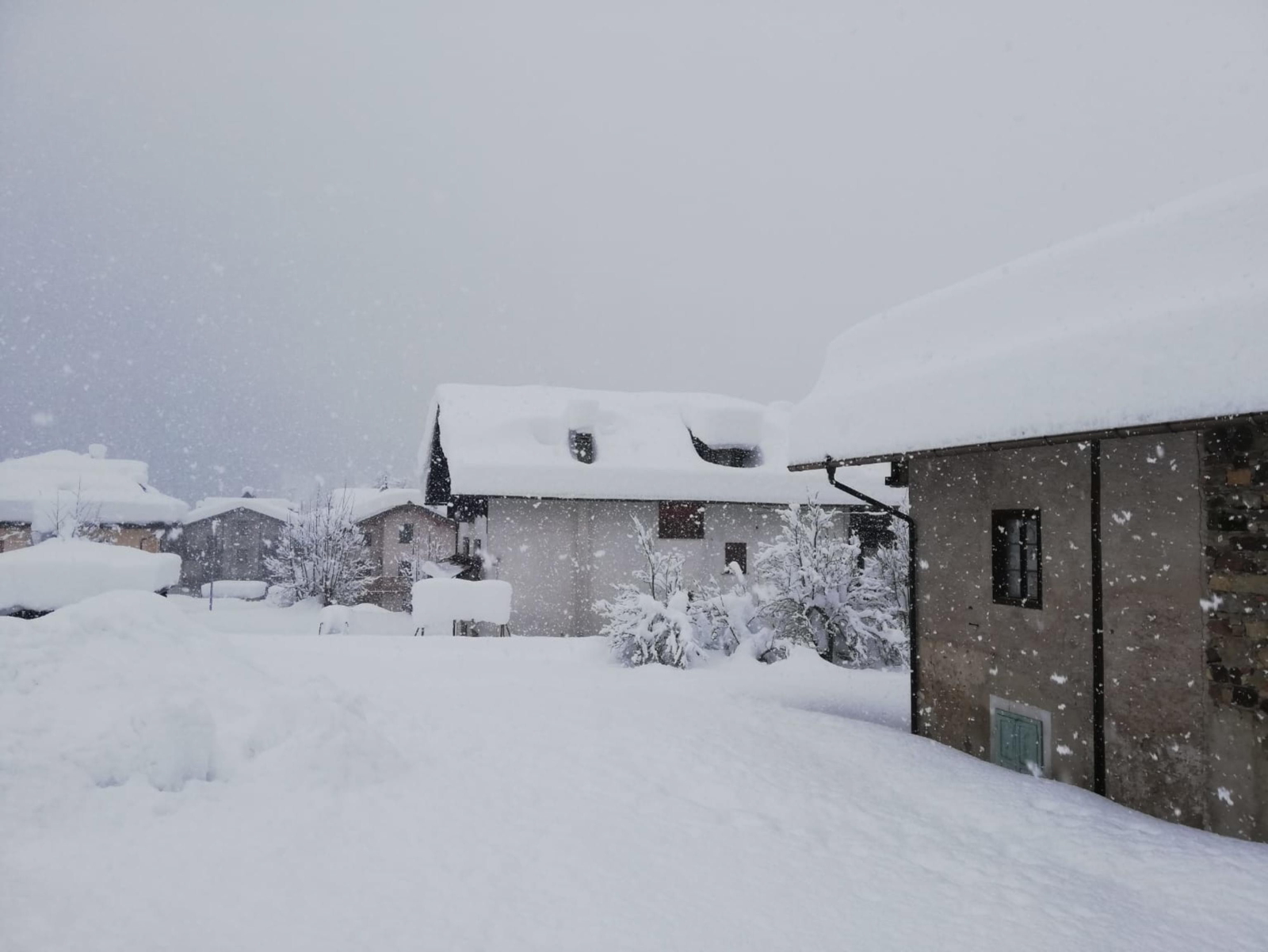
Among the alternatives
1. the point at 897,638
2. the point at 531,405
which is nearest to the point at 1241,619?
the point at 897,638

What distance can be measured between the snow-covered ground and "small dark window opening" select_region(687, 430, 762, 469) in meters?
13.8

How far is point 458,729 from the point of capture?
642 cm

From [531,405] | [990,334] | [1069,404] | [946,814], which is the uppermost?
[531,405]

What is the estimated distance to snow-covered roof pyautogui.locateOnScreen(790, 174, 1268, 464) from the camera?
4574mm

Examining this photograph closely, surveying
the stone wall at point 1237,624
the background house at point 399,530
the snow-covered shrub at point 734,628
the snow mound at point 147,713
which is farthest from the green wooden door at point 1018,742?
the background house at point 399,530

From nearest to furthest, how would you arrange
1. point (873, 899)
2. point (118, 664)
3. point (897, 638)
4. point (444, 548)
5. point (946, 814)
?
point (873, 899) → point (118, 664) → point (946, 814) → point (897, 638) → point (444, 548)

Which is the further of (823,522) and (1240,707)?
(823,522)

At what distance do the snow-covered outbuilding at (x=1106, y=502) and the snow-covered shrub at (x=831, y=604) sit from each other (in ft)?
18.2

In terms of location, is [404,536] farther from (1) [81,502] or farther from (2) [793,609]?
(2) [793,609]

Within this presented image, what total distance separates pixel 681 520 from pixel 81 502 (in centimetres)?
3189

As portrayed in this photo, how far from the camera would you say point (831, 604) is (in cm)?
1358

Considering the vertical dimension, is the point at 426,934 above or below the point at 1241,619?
below

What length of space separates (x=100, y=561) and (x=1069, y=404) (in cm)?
1856

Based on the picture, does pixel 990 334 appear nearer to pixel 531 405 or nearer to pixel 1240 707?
pixel 1240 707
